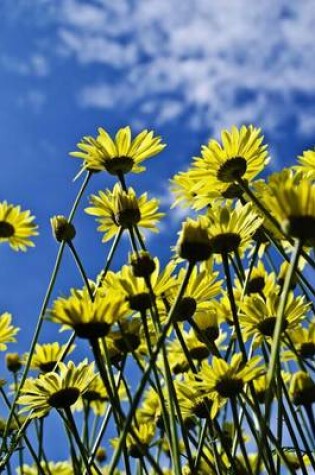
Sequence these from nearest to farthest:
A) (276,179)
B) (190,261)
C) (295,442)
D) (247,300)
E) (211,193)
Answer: (276,179), (190,261), (295,442), (247,300), (211,193)

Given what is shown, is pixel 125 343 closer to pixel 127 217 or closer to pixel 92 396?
pixel 127 217

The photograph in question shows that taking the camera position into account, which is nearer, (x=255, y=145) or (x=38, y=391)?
(x=38, y=391)

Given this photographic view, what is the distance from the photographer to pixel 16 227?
3.62 metres

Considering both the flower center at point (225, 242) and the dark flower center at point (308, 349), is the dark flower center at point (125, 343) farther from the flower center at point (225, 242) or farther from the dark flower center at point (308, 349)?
the dark flower center at point (308, 349)

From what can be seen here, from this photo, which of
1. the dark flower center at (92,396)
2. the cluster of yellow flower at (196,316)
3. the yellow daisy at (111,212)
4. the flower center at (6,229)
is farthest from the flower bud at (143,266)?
the flower center at (6,229)

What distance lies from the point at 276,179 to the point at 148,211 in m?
1.11

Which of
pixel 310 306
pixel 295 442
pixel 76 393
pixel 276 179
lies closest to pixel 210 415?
pixel 295 442

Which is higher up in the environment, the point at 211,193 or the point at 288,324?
the point at 211,193

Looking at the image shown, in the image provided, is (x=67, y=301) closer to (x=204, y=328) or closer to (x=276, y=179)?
(x=276, y=179)

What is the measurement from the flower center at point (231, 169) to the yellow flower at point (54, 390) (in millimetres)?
842

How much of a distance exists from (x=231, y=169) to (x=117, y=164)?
455 mm

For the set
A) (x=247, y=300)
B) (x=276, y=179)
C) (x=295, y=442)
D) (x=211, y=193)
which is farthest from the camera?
(x=211, y=193)

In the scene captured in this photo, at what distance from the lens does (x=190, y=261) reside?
1645mm

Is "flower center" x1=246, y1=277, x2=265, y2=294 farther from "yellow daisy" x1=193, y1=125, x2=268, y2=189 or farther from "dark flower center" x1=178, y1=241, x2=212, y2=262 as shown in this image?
"dark flower center" x1=178, y1=241, x2=212, y2=262
